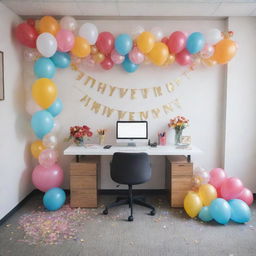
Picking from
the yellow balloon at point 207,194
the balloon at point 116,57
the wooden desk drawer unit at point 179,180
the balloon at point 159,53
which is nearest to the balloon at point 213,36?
the balloon at point 159,53

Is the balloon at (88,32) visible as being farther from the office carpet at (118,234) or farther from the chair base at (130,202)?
the office carpet at (118,234)

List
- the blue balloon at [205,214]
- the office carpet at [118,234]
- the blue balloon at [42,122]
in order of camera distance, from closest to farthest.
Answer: the office carpet at [118,234] < the blue balloon at [205,214] < the blue balloon at [42,122]

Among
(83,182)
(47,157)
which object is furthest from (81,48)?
(83,182)

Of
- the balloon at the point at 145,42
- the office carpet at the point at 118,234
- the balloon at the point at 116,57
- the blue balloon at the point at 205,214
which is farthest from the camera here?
the balloon at the point at 116,57

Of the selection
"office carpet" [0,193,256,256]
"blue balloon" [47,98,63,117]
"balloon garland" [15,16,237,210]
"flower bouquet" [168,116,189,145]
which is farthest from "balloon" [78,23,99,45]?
"office carpet" [0,193,256,256]

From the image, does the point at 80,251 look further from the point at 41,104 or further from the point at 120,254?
the point at 41,104

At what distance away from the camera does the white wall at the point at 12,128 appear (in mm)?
3119

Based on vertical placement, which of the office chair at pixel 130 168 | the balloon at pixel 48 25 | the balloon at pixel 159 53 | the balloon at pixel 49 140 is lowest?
the office chair at pixel 130 168

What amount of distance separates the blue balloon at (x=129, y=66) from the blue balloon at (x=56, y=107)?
1.03m

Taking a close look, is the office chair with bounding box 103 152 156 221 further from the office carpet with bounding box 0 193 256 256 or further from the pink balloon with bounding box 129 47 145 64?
the pink balloon with bounding box 129 47 145 64

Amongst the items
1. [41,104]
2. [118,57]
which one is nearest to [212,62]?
[118,57]

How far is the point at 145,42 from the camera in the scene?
127 inches

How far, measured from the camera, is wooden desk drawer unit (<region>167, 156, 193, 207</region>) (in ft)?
11.2

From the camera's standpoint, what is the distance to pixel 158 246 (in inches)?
101
